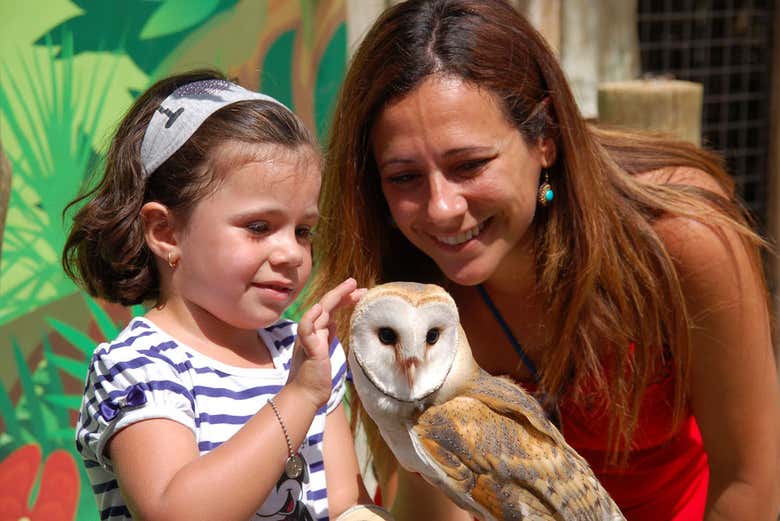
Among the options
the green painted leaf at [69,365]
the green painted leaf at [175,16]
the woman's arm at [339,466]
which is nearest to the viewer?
the woman's arm at [339,466]

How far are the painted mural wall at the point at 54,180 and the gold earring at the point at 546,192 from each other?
1031 mm

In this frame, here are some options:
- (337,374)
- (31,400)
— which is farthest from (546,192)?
(31,400)

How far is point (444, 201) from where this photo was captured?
183 centimetres

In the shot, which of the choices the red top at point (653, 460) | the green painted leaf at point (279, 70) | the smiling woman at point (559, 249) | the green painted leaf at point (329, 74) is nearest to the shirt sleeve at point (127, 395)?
the smiling woman at point (559, 249)

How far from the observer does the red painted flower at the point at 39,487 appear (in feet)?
8.24

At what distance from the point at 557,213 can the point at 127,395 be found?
1.01 m

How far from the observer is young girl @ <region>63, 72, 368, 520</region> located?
4.46 ft

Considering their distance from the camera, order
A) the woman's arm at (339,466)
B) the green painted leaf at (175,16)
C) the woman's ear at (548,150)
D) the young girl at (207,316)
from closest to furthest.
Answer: the young girl at (207,316)
the woman's arm at (339,466)
the woman's ear at (548,150)
the green painted leaf at (175,16)

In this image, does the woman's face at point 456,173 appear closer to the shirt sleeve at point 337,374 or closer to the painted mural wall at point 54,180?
the shirt sleeve at point 337,374

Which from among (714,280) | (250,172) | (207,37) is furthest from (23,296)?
(714,280)

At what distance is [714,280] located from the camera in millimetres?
2055

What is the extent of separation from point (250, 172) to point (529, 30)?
0.75m

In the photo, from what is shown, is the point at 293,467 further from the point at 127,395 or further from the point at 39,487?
the point at 39,487

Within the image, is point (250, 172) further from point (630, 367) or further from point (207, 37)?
point (207, 37)
